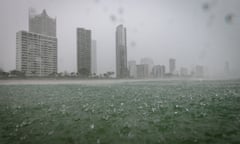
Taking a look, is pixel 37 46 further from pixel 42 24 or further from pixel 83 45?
pixel 83 45

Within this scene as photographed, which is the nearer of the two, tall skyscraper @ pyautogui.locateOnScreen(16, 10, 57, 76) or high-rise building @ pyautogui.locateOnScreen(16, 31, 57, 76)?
high-rise building @ pyautogui.locateOnScreen(16, 31, 57, 76)

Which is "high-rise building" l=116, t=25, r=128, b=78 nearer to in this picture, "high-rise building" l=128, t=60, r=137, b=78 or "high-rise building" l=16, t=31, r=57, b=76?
"high-rise building" l=128, t=60, r=137, b=78

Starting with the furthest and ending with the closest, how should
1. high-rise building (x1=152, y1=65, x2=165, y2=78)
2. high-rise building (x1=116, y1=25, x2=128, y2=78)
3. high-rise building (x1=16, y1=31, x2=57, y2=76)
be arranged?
high-rise building (x1=152, y1=65, x2=165, y2=78)
high-rise building (x1=116, y1=25, x2=128, y2=78)
high-rise building (x1=16, y1=31, x2=57, y2=76)

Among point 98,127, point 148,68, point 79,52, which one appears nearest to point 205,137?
point 98,127

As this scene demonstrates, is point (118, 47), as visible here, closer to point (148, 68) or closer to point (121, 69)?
point (121, 69)

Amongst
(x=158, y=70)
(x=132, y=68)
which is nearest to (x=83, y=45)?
(x=132, y=68)

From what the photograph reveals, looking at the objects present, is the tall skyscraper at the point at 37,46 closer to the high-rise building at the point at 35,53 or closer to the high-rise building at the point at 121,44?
the high-rise building at the point at 35,53

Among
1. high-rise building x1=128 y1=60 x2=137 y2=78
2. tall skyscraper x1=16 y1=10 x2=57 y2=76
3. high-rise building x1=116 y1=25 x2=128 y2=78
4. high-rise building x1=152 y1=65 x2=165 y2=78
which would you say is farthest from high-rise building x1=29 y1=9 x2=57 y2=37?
high-rise building x1=152 y1=65 x2=165 y2=78
